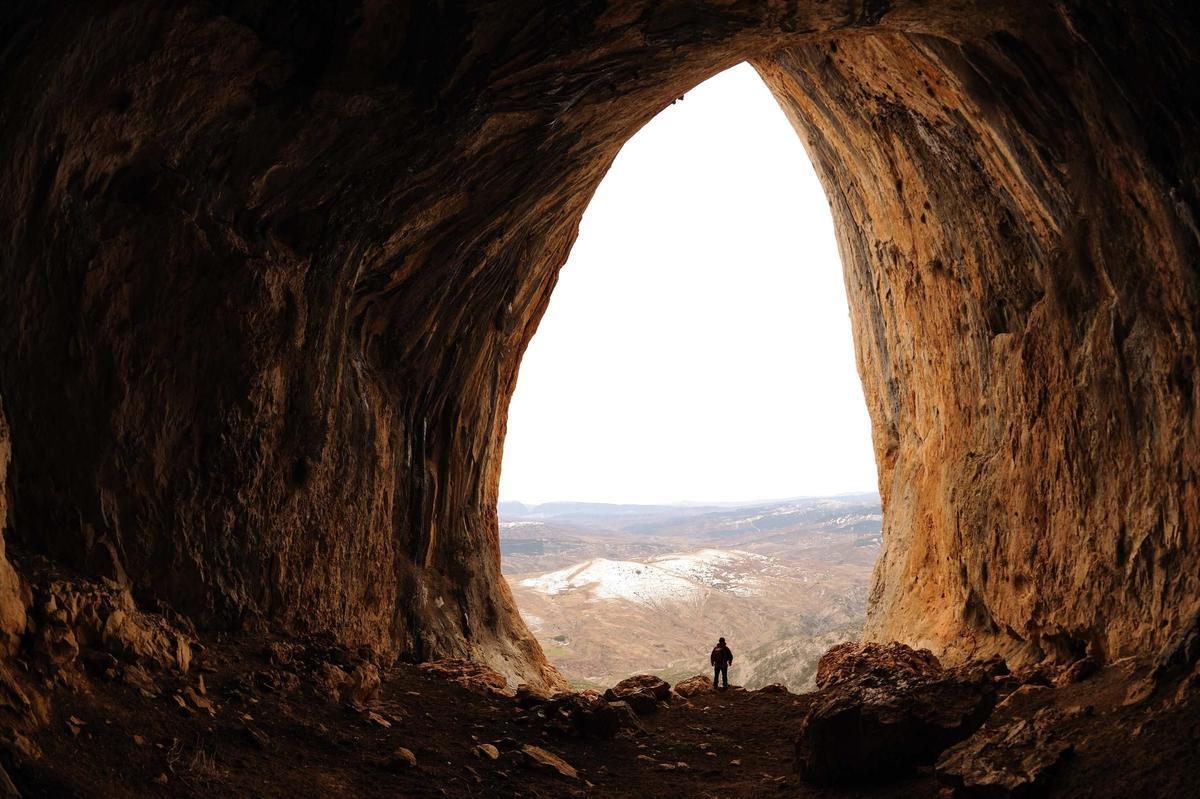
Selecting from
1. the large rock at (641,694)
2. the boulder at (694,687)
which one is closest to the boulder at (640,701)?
the large rock at (641,694)

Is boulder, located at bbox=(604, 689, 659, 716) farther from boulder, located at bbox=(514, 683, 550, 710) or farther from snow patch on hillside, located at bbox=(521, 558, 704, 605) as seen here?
snow patch on hillside, located at bbox=(521, 558, 704, 605)

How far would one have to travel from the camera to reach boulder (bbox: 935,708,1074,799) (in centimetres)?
616

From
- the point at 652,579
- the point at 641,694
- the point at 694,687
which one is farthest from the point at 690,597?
the point at 641,694

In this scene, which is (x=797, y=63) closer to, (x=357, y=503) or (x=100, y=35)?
(x=357, y=503)

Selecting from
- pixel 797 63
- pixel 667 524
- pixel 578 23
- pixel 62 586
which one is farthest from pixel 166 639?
pixel 667 524

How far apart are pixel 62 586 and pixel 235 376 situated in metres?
2.74

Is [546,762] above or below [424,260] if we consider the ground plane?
below

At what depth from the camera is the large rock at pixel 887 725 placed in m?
7.50

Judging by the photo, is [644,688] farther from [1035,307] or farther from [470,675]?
[1035,307]

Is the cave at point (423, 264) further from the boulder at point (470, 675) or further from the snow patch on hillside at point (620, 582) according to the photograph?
the snow patch on hillside at point (620, 582)

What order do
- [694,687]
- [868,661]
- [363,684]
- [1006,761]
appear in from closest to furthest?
[1006,761], [363,684], [868,661], [694,687]

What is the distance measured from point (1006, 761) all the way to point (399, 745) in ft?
17.1

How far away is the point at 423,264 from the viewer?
11547mm

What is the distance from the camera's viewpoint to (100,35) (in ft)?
19.4
